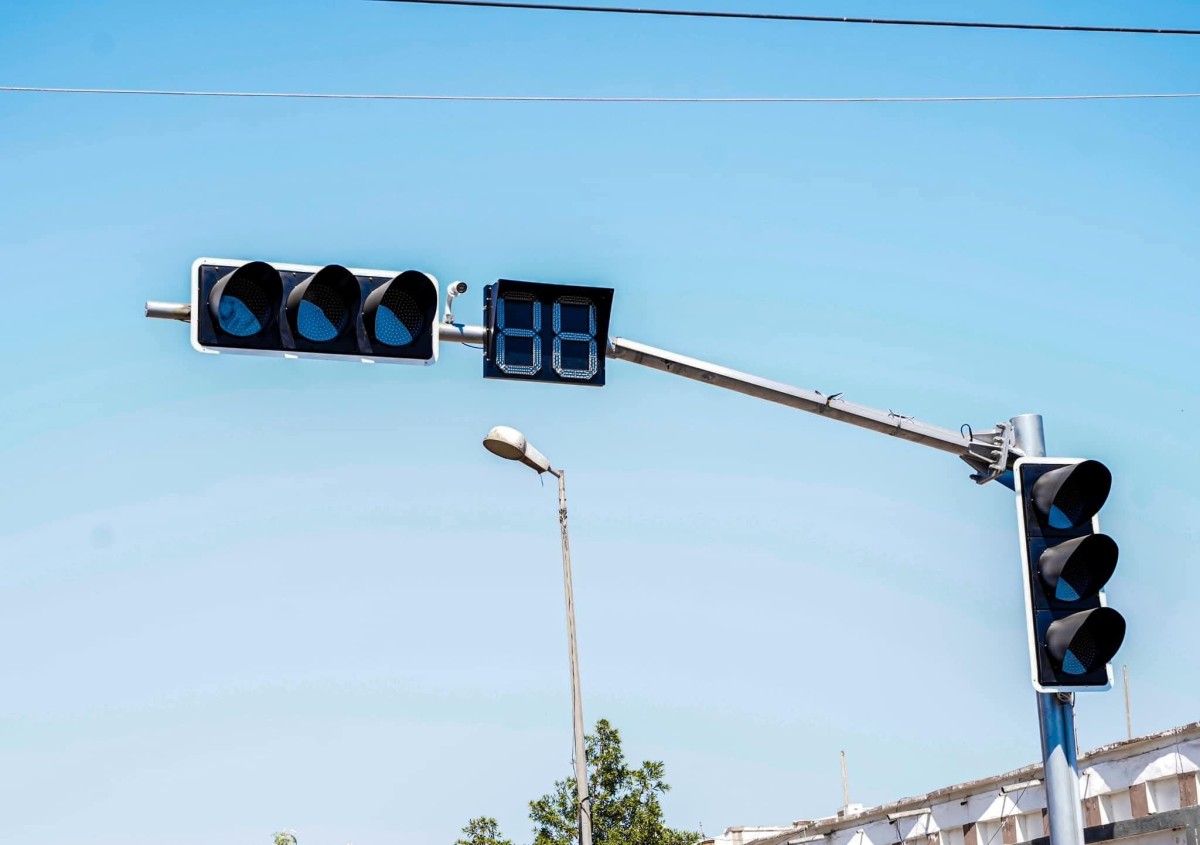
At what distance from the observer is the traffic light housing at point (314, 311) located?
7875 mm

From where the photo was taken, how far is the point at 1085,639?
8.79 m

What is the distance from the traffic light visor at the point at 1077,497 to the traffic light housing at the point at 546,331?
272 cm

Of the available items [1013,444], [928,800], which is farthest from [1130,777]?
[1013,444]

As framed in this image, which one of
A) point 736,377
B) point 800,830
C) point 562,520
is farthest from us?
point 800,830

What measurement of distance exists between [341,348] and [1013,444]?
4.23 metres

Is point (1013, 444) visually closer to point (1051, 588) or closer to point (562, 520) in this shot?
point (1051, 588)

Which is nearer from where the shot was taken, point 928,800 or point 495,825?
point 928,800

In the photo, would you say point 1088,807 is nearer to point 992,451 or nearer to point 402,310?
point 992,451

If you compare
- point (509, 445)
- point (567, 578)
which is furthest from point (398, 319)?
point (567, 578)

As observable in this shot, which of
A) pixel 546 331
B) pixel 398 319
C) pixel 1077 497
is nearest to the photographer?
pixel 398 319

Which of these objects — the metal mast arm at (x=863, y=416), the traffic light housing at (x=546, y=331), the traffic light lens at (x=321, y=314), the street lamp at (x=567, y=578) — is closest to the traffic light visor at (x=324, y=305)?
the traffic light lens at (x=321, y=314)

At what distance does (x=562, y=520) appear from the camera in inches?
744

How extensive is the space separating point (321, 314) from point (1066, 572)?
4.38 m

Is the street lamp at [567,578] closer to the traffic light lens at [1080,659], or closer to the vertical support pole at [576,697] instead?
the vertical support pole at [576,697]
